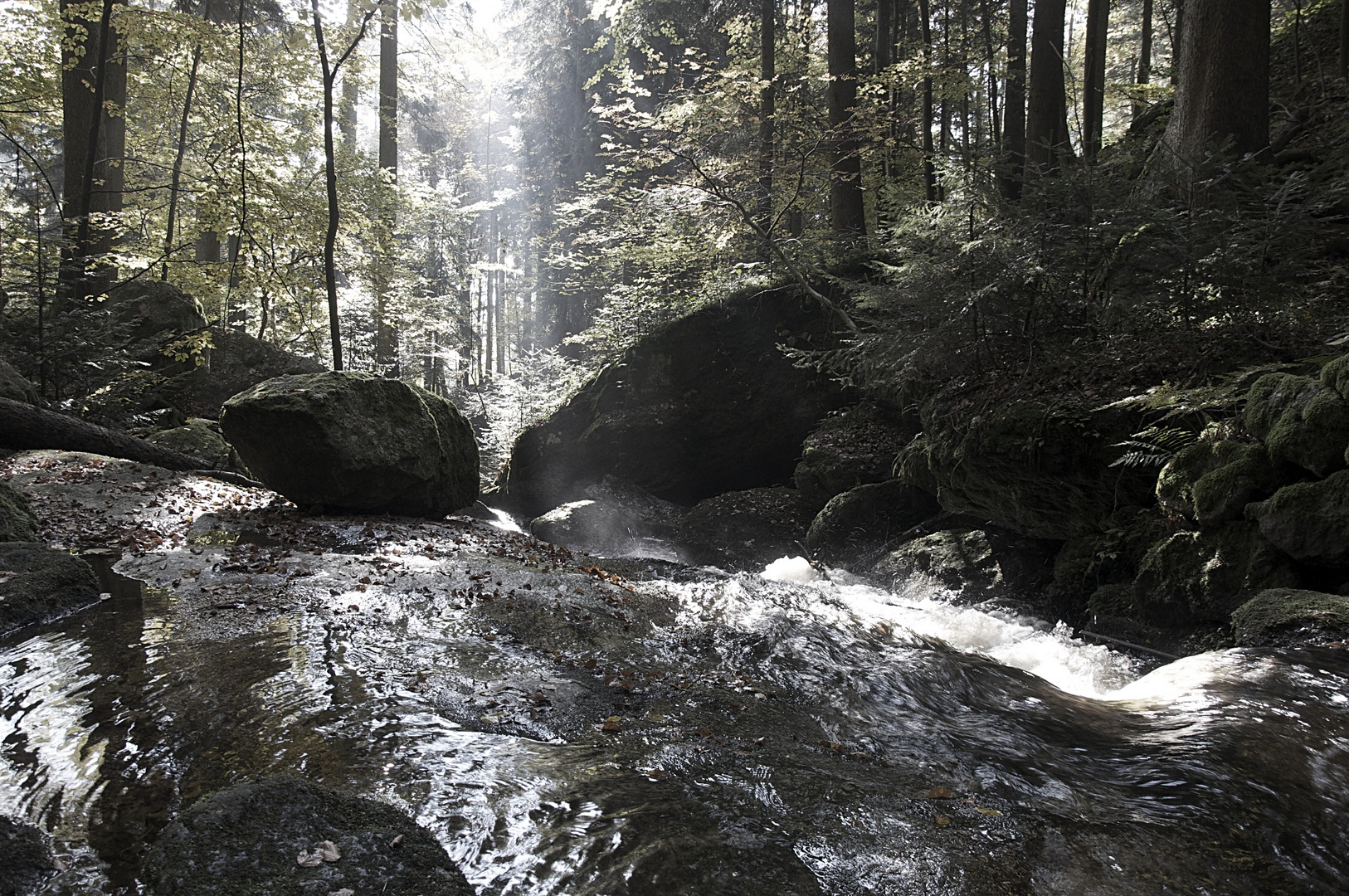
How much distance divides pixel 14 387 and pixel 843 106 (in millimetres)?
14224

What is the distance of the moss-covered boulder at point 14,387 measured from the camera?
940 centimetres

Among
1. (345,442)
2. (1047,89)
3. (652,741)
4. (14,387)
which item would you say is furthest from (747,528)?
(14,387)

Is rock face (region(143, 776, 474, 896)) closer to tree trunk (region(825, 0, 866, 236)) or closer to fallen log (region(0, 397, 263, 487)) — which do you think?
fallen log (region(0, 397, 263, 487))

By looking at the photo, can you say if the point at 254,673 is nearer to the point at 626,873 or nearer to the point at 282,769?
the point at 282,769

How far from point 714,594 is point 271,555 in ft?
14.0

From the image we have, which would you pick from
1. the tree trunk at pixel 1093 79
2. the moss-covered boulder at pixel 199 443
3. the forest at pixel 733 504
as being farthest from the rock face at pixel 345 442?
the tree trunk at pixel 1093 79

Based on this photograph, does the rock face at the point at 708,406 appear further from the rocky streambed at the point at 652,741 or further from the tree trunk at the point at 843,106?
the rocky streambed at the point at 652,741

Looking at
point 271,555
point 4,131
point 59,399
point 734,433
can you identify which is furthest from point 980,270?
point 4,131

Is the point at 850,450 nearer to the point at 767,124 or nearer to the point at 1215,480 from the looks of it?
the point at 1215,480

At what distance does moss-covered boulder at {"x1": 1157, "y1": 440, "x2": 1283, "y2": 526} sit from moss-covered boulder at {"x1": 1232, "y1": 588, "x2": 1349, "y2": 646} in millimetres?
758

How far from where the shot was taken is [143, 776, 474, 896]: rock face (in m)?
2.07

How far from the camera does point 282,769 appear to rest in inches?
112

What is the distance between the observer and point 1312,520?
4.89 meters

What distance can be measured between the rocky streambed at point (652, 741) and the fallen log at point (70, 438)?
4.75 meters
